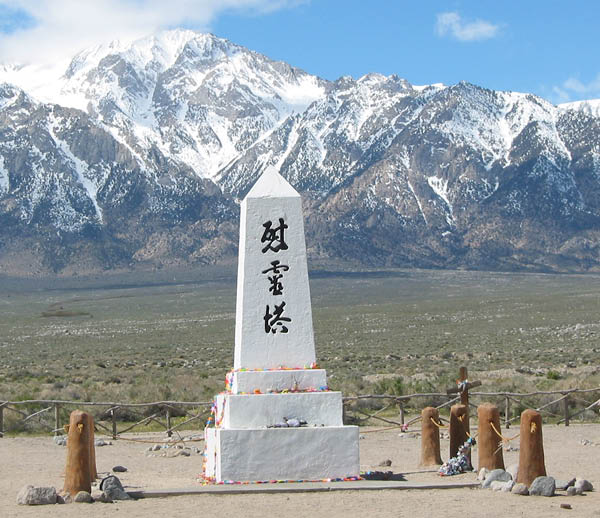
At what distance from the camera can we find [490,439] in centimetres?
1520

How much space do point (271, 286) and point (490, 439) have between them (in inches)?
139

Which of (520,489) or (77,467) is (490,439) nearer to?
(520,489)

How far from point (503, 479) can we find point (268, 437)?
3.00 meters

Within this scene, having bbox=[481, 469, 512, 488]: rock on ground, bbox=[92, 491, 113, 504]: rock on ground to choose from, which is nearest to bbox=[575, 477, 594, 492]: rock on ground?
bbox=[481, 469, 512, 488]: rock on ground

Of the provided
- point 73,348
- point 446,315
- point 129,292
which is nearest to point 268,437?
point 73,348

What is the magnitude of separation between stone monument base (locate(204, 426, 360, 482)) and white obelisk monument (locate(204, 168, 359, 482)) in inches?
0.5

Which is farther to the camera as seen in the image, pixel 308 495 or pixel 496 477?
pixel 496 477

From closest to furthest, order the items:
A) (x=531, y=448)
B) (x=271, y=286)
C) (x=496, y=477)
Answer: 1. (x=531, y=448)
2. (x=496, y=477)
3. (x=271, y=286)

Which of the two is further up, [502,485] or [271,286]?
[271,286]

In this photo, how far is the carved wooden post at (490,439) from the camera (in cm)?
1517

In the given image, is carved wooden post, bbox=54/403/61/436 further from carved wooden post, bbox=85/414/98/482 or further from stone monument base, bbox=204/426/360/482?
stone monument base, bbox=204/426/360/482

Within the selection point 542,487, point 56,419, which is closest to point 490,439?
point 542,487

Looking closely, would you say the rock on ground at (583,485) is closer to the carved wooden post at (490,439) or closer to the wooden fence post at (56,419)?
the carved wooden post at (490,439)

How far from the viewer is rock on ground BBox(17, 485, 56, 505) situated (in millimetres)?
13508
